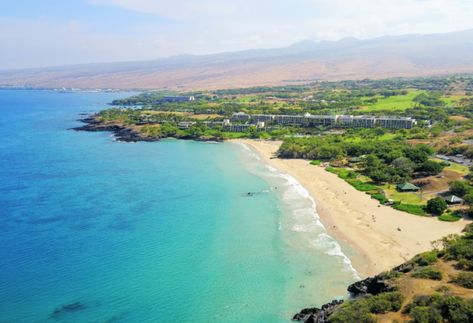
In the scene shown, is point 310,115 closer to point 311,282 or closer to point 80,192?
point 80,192

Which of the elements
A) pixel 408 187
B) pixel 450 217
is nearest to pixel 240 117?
pixel 408 187

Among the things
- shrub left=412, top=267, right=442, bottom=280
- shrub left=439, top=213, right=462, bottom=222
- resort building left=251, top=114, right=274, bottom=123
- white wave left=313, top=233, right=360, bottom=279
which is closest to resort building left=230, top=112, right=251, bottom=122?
resort building left=251, top=114, right=274, bottom=123

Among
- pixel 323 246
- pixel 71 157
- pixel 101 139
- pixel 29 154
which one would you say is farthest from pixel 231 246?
pixel 101 139

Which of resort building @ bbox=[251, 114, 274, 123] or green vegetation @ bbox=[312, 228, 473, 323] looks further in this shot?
resort building @ bbox=[251, 114, 274, 123]

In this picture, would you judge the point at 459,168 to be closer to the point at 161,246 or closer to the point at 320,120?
the point at 161,246

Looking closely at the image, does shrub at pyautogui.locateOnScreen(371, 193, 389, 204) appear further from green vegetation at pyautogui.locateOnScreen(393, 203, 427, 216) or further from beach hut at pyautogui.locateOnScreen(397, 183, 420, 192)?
beach hut at pyautogui.locateOnScreen(397, 183, 420, 192)
